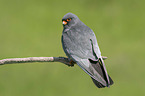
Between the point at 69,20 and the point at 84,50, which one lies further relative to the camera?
the point at 69,20

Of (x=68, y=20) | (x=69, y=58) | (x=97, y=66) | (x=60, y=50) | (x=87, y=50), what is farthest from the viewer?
(x=60, y=50)

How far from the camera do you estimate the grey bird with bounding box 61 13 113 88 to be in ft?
5.67

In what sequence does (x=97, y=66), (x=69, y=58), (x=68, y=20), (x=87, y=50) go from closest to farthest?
(x=97, y=66) < (x=87, y=50) < (x=69, y=58) < (x=68, y=20)

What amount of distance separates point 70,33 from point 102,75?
0.54 m

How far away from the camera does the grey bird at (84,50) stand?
5.67 ft

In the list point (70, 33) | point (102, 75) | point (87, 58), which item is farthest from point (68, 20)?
point (102, 75)

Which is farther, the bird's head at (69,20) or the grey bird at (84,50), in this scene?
the bird's head at (69,20)

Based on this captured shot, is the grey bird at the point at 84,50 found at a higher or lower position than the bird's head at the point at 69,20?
lower

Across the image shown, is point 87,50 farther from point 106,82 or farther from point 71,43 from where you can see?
point 106,82

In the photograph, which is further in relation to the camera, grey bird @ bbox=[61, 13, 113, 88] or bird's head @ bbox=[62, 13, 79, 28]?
bird's head @ bbox=[62, 13, 79, 28]

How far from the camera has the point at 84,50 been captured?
6.26 feet

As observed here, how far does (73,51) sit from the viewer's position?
1.98m

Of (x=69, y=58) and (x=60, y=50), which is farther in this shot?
(x=60, y=50)

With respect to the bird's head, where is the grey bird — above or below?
below
